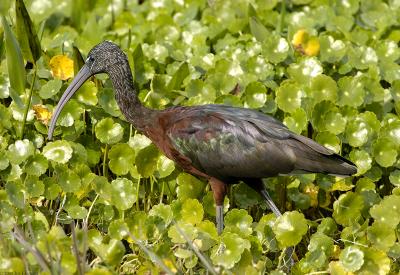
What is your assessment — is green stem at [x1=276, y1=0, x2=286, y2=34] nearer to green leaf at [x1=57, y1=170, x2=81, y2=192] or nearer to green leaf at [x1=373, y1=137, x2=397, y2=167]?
green leaf at [x1=373, y1=137, x2=397, y2=167]

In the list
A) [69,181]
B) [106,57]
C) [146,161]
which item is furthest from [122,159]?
[106,57]

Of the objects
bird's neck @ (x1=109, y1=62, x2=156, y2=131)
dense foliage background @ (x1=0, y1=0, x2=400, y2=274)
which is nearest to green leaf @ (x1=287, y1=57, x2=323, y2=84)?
dense foliage background @ (x1=0, y1=0, x2=400, y2=274)

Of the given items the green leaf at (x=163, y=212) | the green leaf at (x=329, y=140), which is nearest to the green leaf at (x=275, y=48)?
the green leaf at (x=329, y=140)

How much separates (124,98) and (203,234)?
3.45 feet

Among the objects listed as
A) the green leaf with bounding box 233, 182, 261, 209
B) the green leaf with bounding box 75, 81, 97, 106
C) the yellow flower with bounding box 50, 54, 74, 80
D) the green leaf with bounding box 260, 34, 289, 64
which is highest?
the yellow flower with bounding box 50, 54, 74, 80

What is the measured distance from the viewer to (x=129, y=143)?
6152mm

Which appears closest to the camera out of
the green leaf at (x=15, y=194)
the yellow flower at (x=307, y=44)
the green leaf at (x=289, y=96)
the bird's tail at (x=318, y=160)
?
the green leaf at (x=15, y=194)

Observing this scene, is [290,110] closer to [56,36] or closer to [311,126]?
[311,126]

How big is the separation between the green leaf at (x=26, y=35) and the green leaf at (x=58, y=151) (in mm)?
796

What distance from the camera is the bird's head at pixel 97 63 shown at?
602 centimetres

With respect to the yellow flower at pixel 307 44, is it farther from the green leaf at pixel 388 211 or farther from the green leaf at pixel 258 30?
the green leaf at pixel 388 211

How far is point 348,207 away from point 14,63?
2178 millimetres

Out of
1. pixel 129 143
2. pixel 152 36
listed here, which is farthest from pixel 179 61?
pixel 129 143

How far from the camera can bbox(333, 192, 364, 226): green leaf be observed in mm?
5902
